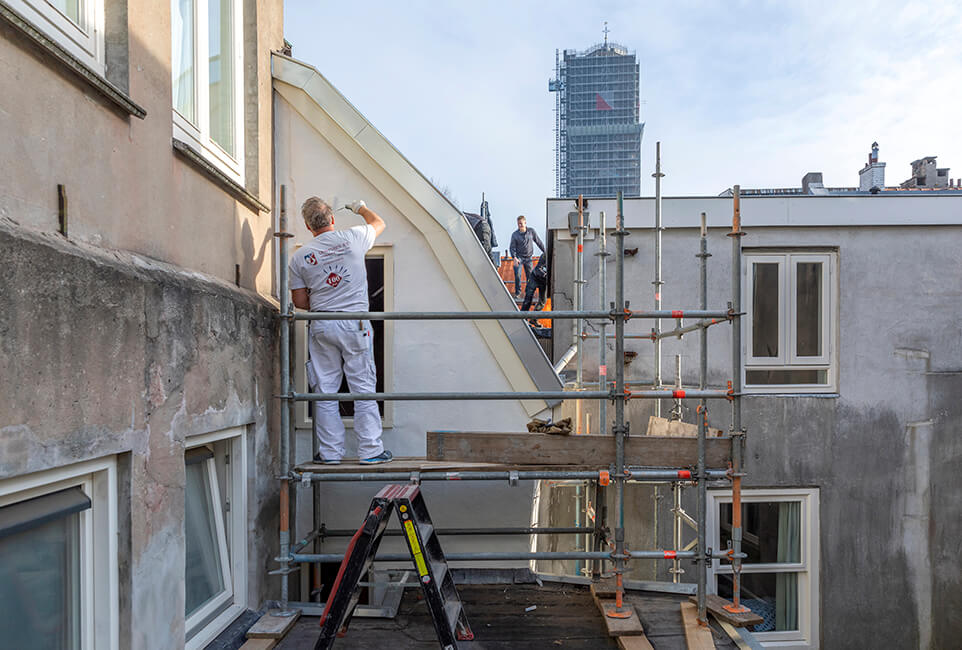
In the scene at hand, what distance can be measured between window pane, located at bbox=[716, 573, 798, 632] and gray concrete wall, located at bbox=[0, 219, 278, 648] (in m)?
6.51

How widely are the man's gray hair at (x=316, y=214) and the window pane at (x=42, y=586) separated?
7.94 ft

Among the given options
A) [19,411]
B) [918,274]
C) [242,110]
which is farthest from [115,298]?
[918,274]

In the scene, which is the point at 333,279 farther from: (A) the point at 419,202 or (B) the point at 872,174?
(B) the point at 872,174

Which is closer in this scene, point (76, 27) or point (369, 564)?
point (76, 27)

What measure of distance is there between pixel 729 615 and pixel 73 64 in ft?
14.0

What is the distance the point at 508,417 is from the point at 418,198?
173 cm

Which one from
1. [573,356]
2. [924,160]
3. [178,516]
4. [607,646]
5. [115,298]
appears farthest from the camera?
[924,160]

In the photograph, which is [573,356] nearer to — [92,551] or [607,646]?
[607,646]

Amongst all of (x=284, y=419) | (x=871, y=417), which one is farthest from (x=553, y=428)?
(x=871, y=417)

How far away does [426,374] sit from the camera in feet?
16.0

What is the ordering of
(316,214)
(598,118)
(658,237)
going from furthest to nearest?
(598,118), (658,237), (316,214)

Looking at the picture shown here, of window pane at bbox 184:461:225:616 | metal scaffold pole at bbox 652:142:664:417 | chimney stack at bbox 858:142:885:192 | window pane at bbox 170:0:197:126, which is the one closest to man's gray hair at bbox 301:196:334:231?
window pane at bbox 170:0:197:126

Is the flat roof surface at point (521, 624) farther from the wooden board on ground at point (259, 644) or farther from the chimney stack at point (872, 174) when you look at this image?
the chimney stack at point (872, 174)

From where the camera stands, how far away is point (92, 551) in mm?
2559
